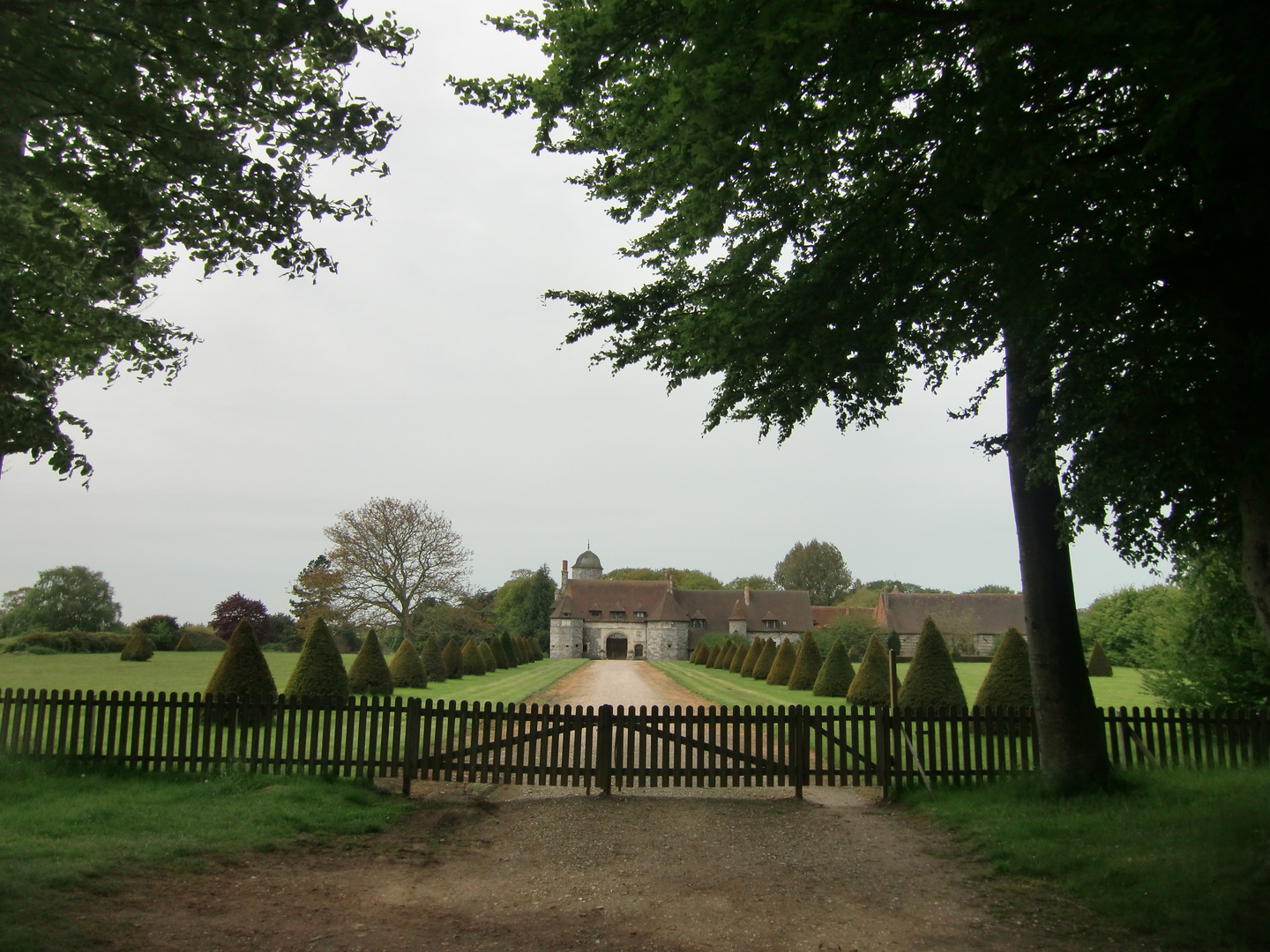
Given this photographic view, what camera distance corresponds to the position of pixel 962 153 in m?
5.71

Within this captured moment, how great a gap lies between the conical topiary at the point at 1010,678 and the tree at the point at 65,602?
64.0 m

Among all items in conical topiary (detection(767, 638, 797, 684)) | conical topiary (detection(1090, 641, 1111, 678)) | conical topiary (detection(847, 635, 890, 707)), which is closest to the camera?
conical topiary (detection(847, 635, 890, 707))

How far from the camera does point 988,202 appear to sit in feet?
18.3

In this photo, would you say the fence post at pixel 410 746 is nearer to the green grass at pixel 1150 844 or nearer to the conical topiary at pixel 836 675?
the green grass at pixel 1150 844

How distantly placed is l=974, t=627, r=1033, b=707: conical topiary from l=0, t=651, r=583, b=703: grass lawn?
12567mm

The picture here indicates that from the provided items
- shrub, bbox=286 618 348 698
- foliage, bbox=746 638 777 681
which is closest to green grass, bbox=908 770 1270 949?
shrub, bbox=286 618 348 698

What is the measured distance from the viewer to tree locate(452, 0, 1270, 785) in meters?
5.24

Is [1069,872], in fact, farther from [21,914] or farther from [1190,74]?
[21,914]

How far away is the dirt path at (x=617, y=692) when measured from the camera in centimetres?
2494

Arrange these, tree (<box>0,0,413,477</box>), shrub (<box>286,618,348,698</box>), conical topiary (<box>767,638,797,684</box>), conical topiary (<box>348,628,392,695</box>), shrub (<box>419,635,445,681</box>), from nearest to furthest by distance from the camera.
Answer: tree (<box>0,0,413,477</box>)
shrub (<box>286,618,348,698</box>)
conical topiary (<box>348,628,392,695</box>)
shrub (<box>419,635,445,681</box>)
conical topiary (<box>767,638,797,684</box>)

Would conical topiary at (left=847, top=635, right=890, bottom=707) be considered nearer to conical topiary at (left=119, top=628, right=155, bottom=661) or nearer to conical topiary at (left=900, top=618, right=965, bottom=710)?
conical topiary at (left=900, top=618, right=965, bottom=710)

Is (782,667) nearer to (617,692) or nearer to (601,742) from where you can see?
(617,692)

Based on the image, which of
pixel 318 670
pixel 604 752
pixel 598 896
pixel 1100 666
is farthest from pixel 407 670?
pixel 1100 666

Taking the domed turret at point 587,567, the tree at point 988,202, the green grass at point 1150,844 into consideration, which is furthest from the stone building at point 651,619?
the tree at point 988,202
